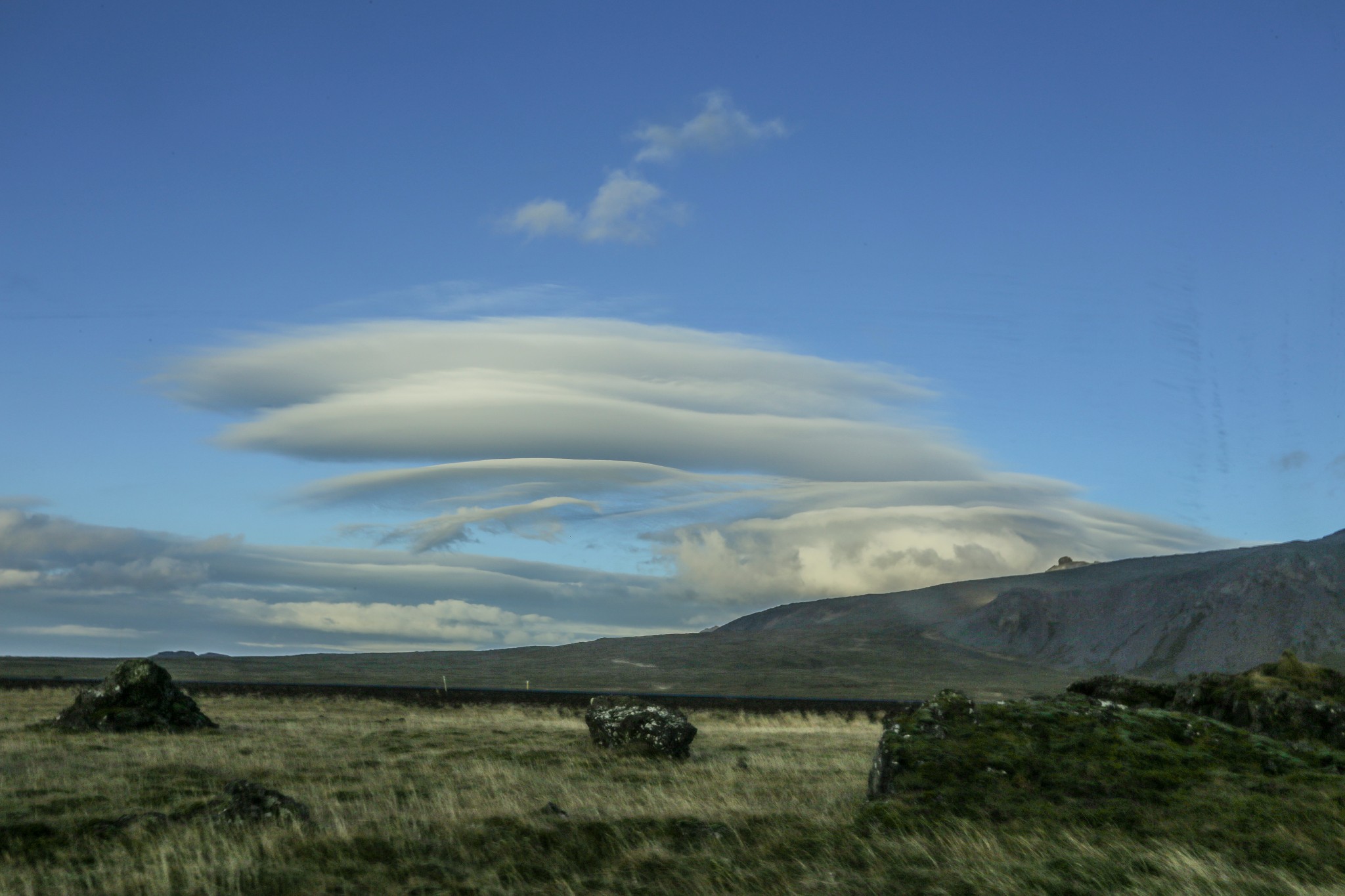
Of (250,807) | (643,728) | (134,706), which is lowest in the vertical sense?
(643,728)

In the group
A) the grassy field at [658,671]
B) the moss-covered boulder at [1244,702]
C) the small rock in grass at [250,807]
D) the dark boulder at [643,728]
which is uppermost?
the moss-covered boulder at [1244,702]

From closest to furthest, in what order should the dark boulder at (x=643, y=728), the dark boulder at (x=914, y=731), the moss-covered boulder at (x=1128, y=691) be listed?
the dark boulder at (x=914, y=731)
the moss-covered boulder at (x=1128, y=691)
the dark boulder at (x=643, y=728)

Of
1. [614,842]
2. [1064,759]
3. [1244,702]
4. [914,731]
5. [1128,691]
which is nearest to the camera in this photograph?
[614,842]

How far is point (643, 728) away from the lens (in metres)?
23.5

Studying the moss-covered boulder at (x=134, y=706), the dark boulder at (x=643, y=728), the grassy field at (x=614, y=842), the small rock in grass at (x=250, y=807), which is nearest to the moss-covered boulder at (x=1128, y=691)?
the grassy field at (x=614, y=842)

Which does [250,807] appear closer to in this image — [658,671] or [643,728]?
[643,728]

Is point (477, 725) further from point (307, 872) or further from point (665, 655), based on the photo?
point (665, 655)

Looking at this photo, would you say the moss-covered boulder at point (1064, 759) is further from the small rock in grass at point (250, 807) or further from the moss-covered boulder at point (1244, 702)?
the small rock in grass at point (250, 807)

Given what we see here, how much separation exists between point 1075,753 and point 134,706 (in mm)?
24067

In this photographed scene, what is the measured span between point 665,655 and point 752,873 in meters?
184

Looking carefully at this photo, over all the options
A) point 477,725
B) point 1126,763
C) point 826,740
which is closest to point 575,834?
point 1126,763

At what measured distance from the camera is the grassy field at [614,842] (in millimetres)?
9547

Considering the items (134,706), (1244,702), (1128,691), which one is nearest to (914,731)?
(1128,691)

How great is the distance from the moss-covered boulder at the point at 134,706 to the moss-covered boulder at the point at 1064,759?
20972mm
